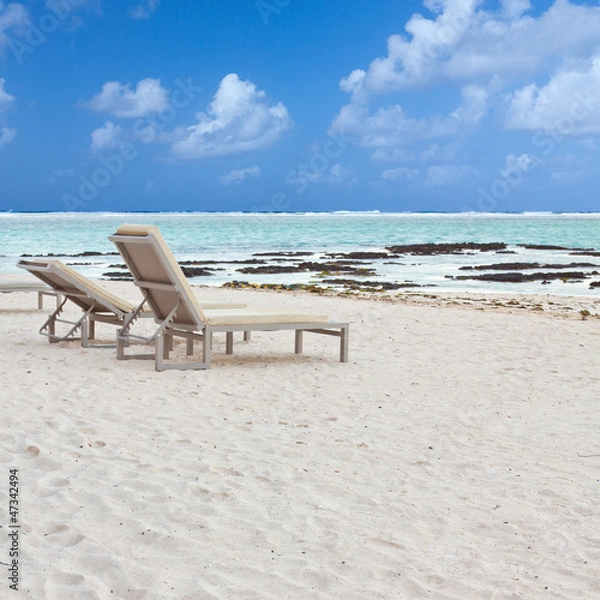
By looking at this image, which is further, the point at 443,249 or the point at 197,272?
the point at 443,249

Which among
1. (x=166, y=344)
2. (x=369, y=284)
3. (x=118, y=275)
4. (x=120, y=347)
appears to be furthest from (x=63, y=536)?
(x=118, y=275)

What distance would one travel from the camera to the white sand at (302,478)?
285cm

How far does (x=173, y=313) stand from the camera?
6684 mm

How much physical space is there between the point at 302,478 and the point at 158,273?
3.14 m

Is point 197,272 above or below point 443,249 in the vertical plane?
→ below

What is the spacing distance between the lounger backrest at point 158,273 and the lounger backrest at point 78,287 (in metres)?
0.61

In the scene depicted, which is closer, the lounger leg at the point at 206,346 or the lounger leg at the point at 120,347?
the lounger leg at the point at 206,346

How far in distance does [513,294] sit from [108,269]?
1178 cm

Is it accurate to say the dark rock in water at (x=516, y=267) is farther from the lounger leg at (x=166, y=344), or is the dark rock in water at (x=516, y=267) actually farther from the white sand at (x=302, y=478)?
the lounger leg at (x=166, y=344)

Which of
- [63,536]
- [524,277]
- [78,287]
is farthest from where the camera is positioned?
[524,277]

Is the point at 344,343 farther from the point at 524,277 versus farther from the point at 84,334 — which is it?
the point at 524,277

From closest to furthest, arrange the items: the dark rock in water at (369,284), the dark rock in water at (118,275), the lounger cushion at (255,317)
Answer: the lounger cushion at (255,317) → the dark rock in water at (369,284) → the dark rock in water at (118,275)

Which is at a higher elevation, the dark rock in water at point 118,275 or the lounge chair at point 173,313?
the lounge chair at point 173,313

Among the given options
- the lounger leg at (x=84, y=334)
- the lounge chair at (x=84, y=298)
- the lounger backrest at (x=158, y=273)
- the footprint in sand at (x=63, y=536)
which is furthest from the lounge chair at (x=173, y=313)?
the footprint in sand at (x=63, y=536)
